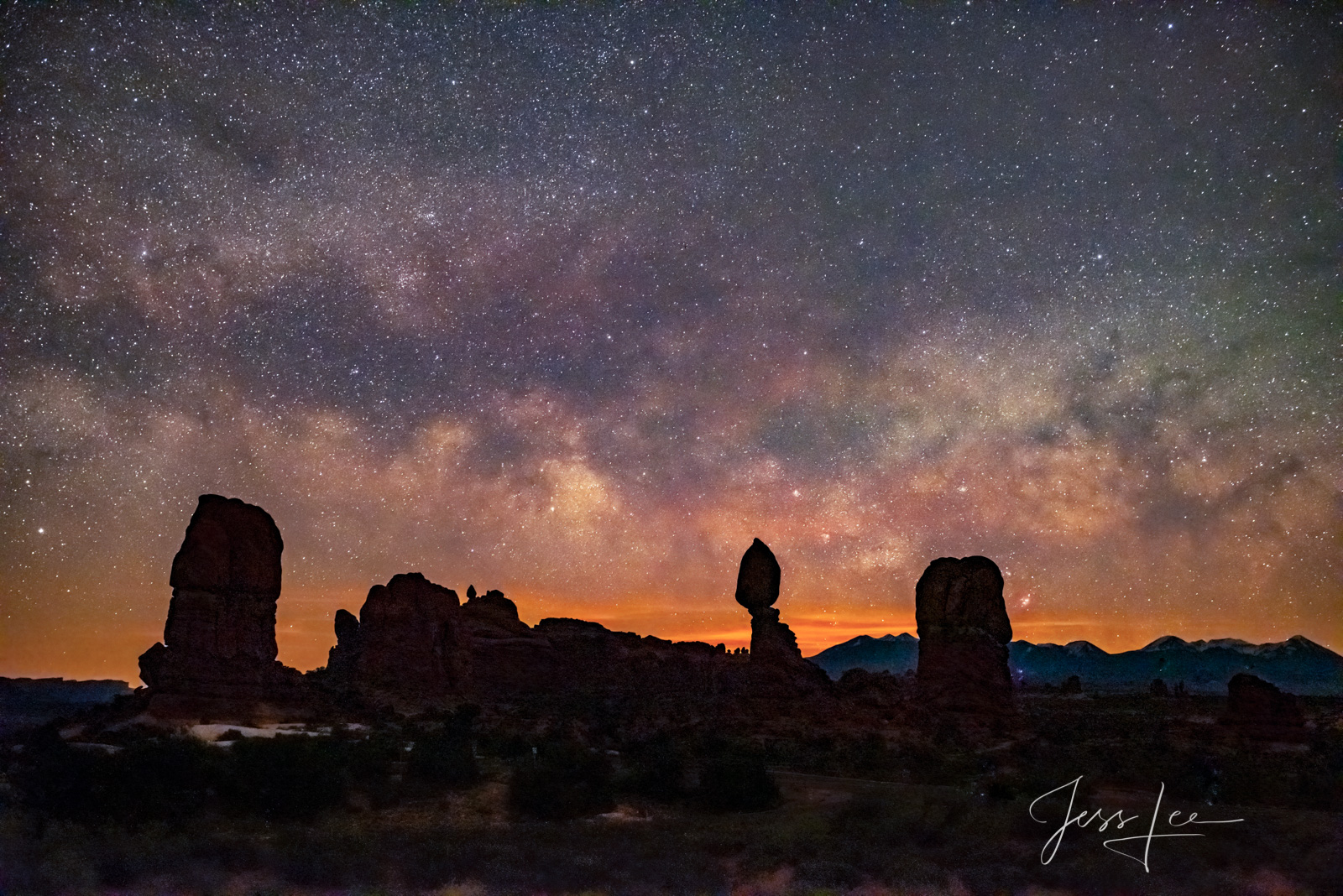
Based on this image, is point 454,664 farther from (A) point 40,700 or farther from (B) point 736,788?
(A) point 40,700

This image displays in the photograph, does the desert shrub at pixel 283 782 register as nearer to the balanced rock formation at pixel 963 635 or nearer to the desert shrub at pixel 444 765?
the desert shrub at pixel 444 765

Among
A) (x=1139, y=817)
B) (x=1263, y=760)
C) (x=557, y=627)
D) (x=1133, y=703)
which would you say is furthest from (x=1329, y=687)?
(x=1139, y=817)

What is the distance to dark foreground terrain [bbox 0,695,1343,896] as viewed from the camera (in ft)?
47.9

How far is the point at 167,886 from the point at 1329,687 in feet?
675

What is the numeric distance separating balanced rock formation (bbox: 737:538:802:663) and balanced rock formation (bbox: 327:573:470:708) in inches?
735

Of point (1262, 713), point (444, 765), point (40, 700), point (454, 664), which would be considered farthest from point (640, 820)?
point (40, 700)

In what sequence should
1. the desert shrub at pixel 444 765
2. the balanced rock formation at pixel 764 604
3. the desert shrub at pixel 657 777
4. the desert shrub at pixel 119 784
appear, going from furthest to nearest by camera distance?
the balanced rock formation at pixel 764 604 → the desert shrub at pixel 444 765 → the desert shrub at pixel 657 777 → the desert shrub at pixel 119 784

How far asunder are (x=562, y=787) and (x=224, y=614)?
25419mm

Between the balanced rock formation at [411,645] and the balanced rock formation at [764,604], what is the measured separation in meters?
18.7

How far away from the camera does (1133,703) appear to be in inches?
2362

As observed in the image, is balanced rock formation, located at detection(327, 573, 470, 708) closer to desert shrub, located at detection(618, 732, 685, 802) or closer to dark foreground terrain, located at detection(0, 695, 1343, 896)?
dark foreground terrain, located at detection(0, 695, 1343, 896)

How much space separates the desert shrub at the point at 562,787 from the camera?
2088 centimetres

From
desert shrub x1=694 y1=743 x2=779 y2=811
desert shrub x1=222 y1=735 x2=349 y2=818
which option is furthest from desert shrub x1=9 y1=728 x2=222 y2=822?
desert shrub x1=694 y1=743 x2=779 y2=811
